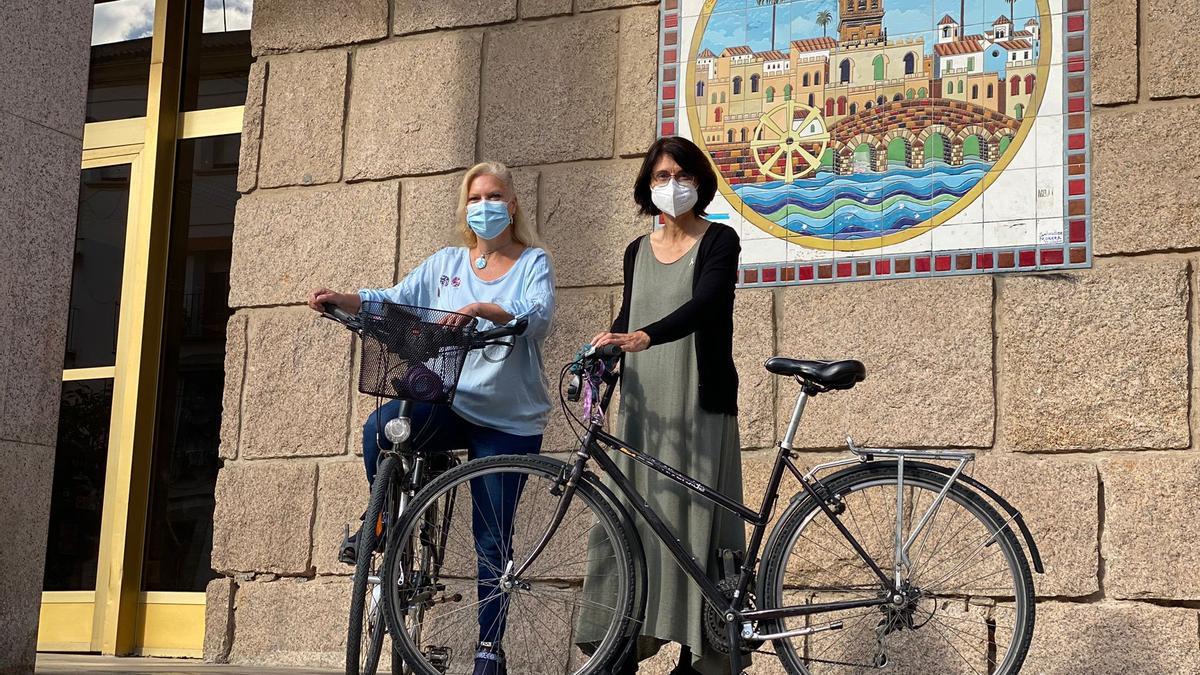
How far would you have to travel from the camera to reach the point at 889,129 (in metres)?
5.41

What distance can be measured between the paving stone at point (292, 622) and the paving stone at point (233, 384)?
1.99ft

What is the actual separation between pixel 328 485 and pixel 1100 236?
3.11 metres

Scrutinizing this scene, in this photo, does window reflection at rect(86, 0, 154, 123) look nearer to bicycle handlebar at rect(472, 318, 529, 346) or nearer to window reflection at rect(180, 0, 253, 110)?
window reflection at rect(180, 0, 253, 110)

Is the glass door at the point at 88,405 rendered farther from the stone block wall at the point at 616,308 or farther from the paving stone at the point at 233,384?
the stone block wall at the point at 616,308

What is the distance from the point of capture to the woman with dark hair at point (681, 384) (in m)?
4.30

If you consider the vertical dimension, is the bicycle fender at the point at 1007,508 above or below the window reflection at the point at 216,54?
below

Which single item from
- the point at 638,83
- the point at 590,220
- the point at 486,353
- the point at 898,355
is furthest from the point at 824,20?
the point at 486,353

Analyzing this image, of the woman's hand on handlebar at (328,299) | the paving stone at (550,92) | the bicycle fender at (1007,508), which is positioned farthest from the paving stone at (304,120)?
the bicycle fender at (1007,508)

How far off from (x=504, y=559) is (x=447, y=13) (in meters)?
2.83

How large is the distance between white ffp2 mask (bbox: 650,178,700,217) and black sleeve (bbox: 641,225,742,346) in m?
0.13

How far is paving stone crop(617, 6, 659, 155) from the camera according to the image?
5.80 m

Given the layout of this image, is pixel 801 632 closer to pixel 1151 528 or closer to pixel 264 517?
pixel 1151 528

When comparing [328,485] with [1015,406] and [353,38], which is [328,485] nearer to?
[353,38]

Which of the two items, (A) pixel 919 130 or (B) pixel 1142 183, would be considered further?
(A) pixel 919 130
